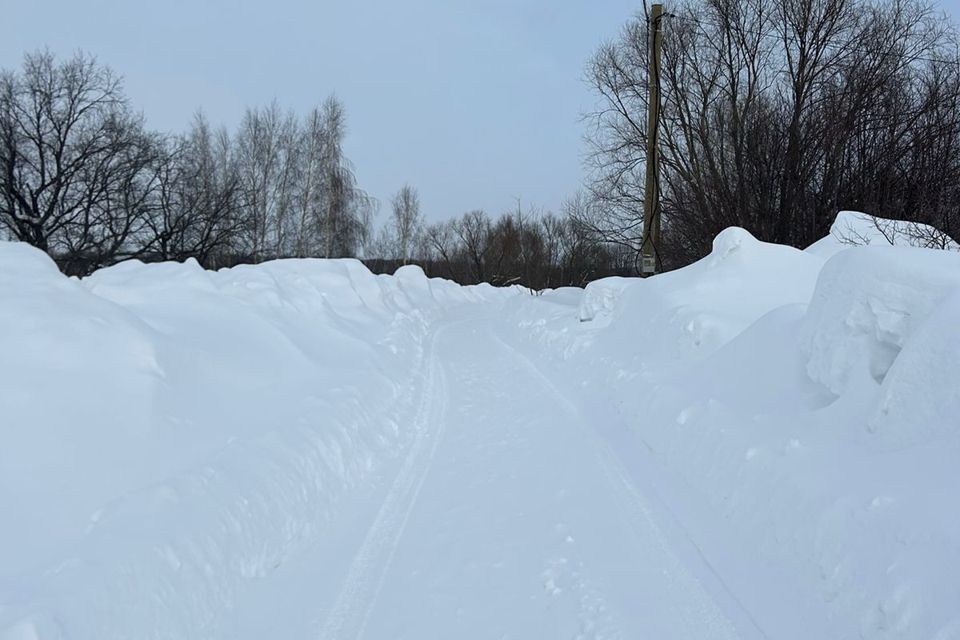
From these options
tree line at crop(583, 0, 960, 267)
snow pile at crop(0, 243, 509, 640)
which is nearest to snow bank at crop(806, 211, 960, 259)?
tree line at crop(583, 0, 960, 267)

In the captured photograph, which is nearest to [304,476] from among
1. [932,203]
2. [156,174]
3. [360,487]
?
[360,487]

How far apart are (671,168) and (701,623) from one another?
17043mm

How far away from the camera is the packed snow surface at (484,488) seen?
315cm

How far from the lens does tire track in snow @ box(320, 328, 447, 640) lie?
3.42 meters

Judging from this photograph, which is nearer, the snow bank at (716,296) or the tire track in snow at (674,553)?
the tire track in snow at (674,553)

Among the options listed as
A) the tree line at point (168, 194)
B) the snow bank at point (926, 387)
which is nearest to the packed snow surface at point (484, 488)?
the snow bank at point (926, 387)

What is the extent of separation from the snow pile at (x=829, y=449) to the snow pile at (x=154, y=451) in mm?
2942

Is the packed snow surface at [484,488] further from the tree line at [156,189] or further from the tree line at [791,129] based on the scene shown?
the tree line at [156,189]

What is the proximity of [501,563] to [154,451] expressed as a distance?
269cm

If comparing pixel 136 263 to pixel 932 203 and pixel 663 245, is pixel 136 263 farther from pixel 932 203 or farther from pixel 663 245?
pixel 663 245

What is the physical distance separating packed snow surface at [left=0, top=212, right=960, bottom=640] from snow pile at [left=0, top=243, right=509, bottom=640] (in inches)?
0.7

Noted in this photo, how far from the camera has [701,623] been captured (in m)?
3.24

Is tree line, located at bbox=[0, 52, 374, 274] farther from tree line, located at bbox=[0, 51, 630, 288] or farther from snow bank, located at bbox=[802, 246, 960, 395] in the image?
snow bank, located at bbox=[802, 246, 960, 395]

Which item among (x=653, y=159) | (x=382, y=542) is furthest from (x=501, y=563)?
(x=653, y=159)
